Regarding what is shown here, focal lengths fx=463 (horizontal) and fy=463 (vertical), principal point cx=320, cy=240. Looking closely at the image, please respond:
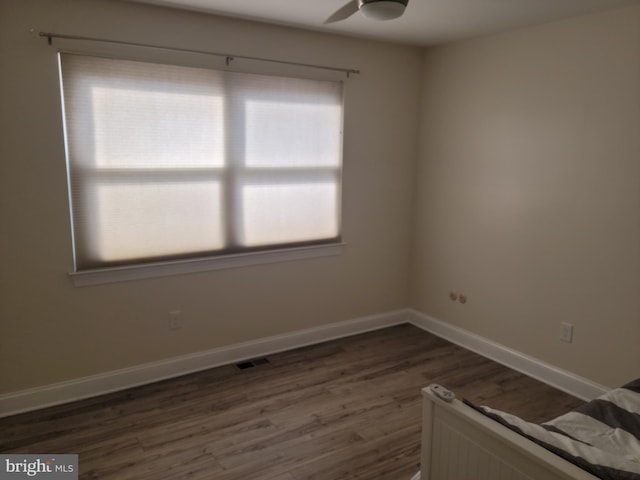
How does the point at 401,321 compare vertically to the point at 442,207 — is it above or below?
below

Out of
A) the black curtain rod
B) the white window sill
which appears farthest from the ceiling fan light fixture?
the white window sill

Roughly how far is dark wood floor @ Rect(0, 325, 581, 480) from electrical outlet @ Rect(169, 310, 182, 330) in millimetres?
362

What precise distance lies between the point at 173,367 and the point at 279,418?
36.6 inches

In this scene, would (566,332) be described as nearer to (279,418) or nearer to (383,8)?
(279,418)

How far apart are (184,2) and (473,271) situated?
282 centimetres

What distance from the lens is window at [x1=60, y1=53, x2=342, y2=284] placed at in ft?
9.09

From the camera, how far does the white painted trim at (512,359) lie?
303cm

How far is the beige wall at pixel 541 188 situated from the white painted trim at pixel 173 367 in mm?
877

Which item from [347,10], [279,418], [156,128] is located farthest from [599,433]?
[156,128]

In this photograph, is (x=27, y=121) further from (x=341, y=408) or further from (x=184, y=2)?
(x=341, y=408)

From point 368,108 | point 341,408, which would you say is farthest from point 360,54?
point 341,408

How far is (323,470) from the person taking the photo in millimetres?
2307
